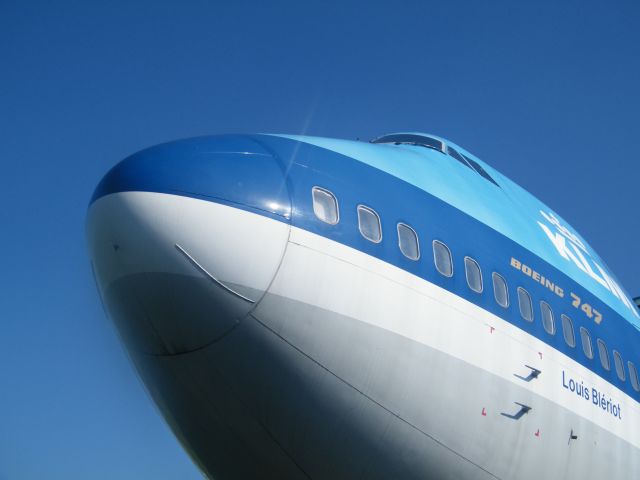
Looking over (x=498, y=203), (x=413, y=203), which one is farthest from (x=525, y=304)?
(x=413, y=203)

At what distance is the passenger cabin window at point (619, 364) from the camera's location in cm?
1092

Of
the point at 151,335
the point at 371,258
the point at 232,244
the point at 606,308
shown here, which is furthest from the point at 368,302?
the point at 606,308

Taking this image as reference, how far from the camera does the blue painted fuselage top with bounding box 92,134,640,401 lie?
6688 mm

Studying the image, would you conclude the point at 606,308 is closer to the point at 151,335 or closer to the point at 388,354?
the point at 388,354

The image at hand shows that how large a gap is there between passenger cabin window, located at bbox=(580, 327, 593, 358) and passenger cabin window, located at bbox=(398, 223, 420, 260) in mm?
3921

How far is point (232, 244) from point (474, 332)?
3049mm

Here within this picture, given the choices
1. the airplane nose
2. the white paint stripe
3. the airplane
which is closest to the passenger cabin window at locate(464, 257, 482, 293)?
the airplane

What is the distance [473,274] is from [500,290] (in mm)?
578

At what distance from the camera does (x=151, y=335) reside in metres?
6.60

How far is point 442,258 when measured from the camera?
7.91m

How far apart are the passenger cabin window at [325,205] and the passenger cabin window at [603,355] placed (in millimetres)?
5711

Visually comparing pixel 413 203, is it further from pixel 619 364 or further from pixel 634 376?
pixel 634 376

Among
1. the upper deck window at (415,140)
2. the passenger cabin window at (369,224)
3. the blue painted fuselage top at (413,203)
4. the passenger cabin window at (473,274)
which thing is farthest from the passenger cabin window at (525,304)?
the upper deck window at (415,140)

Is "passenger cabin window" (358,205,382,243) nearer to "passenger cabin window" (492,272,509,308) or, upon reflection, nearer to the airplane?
the airplane
